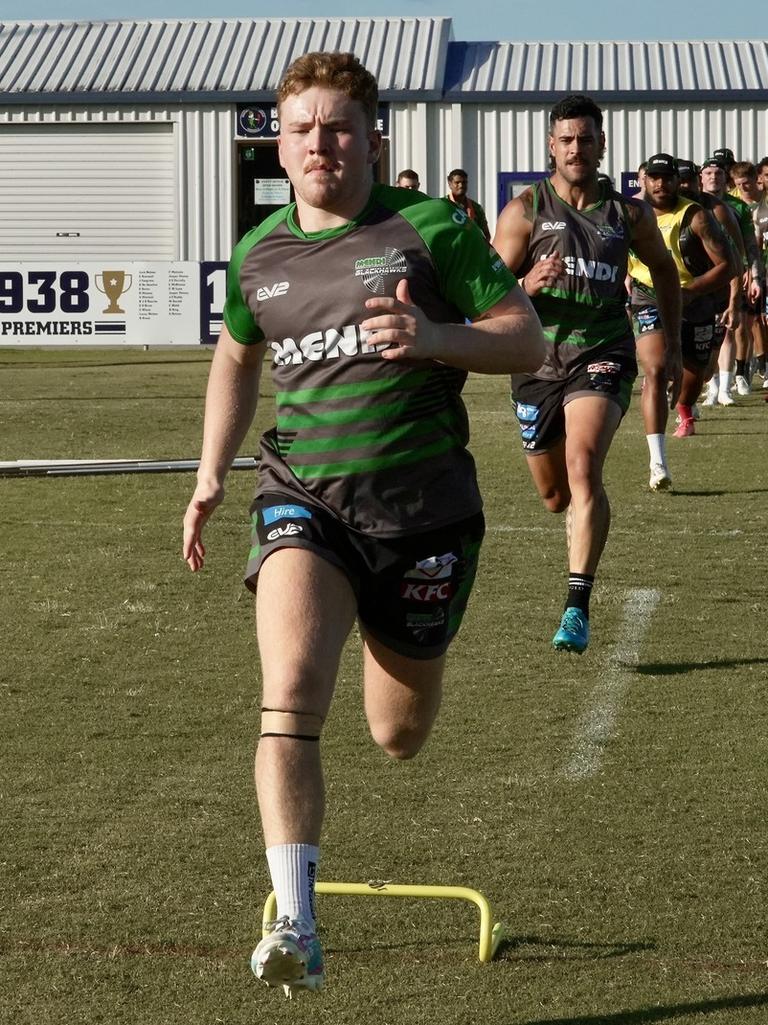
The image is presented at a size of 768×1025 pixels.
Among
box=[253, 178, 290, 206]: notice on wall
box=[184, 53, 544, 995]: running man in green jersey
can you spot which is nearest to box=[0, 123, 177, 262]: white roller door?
box=[253, 178, 290, 206]: notice on wall

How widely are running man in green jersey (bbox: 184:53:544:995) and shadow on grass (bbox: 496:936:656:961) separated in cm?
71

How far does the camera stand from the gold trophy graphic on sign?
26.6 meters

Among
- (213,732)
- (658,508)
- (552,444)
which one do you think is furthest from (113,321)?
(213,732)

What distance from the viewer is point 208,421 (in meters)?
4.59

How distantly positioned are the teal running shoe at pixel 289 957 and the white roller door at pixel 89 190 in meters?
32.9

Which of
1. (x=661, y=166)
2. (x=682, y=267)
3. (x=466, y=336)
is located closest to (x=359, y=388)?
(x=466, y=336)

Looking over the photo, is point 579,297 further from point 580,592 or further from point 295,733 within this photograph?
point 295,733

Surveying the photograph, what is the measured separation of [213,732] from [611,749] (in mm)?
1404

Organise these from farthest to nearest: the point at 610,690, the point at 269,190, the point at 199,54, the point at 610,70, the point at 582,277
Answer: the point at 199,54
the point at 610,70
the point at 269,190
the point at 582,277
the point at 610,690

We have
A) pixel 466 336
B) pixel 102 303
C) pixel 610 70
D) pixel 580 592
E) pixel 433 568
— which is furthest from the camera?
pixel 610 70

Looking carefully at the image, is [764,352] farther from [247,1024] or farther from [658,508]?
[247,1024]

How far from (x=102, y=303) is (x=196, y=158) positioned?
947 centimetres

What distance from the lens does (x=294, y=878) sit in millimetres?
3635

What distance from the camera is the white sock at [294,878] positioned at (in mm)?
3590
